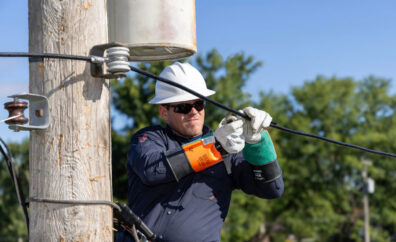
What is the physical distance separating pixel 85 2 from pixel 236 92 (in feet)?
82.0

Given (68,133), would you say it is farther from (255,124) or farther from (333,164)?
(333,164)

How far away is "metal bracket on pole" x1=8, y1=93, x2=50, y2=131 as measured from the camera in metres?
2.59

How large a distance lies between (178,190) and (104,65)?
47.1 inches

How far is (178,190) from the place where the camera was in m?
3.56

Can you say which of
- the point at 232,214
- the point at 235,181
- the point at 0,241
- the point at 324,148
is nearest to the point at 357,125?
the point at 324,148

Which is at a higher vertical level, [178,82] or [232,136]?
[178,82]

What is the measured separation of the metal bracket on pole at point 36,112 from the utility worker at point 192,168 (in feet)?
2.90

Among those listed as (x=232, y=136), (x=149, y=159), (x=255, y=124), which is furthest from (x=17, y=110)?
(x=255, y=124)

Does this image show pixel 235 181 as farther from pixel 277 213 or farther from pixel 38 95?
pixel 277 213

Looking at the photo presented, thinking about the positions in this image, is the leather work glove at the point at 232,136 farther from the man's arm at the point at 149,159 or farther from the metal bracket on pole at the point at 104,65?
the metal bracket on pole at the point at 104,65

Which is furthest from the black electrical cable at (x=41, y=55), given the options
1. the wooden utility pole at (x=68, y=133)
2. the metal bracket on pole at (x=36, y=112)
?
the metal bracket on pole at (x=36, y=112)

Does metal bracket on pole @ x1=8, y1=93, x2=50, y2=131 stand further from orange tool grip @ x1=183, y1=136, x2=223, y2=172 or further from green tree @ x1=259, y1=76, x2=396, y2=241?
green tree @ x1=259, y1=76, x2=396, y2=241

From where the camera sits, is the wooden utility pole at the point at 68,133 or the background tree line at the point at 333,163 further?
the background tree line at the point at 333,163

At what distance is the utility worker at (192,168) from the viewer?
130 inches
